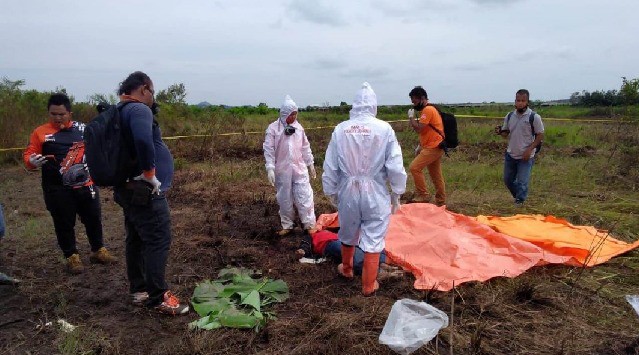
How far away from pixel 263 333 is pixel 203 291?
0.82 meters

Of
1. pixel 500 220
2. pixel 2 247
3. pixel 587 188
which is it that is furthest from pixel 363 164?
pixel 587 188

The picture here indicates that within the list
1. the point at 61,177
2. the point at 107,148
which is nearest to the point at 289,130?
the point at 61,177

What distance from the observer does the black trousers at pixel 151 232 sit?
10.1ft

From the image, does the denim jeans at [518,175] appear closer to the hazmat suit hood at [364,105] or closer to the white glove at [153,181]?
the hazmat suit hood at [364,105]

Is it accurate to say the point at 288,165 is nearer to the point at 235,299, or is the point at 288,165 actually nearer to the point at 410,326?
the point at 235,299

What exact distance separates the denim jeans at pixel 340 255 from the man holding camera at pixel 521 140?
114 inches

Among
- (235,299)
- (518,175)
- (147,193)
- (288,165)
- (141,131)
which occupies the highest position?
(141,131)

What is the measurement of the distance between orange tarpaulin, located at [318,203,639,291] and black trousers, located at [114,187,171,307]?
1.91 metres

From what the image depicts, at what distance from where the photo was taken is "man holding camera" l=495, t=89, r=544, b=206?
19.4 feet

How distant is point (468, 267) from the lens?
3.86m

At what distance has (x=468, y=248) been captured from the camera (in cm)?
418

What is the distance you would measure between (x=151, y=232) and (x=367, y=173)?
5.26 ft

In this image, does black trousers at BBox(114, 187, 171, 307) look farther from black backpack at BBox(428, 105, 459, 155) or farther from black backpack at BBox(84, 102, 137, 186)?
black backpack at BBox(428, 105, 459, 155)

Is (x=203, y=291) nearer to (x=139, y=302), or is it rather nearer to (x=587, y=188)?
(x=139, y=302)
